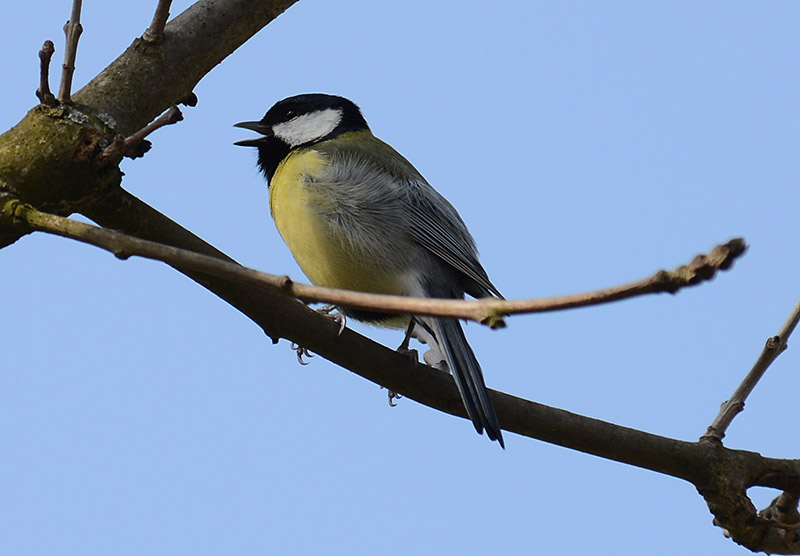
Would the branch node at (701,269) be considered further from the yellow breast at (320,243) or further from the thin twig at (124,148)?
the yellow breast at (320,243)

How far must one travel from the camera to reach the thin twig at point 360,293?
4.60 ft

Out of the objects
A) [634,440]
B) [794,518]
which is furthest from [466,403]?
[794,518]

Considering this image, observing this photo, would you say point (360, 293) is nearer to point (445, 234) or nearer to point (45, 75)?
point (45, 75)

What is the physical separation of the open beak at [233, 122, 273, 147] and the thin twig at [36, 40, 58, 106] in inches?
92.2

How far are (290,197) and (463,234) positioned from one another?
81 centimetres

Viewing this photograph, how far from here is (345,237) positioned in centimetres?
408

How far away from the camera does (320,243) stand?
4102 millimetres

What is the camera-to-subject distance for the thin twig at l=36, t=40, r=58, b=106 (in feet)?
7.37

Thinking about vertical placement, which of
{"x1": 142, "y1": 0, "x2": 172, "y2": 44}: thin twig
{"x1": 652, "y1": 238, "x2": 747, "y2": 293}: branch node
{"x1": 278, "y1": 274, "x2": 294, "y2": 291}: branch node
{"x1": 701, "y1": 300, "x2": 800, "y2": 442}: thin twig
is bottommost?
{"x1": 652, "y1": 238, "x2": 747, "y2": 293}: branch node

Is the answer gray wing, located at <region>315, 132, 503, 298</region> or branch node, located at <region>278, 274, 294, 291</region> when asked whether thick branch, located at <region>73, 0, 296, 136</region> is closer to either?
gray wing, located at <region>315, 132, 503, 298</region>

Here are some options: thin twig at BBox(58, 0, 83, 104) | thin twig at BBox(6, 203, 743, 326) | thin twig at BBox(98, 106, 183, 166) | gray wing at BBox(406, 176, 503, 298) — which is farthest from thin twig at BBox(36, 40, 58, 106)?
gray wing at BBox(406, 176, 503, 298)

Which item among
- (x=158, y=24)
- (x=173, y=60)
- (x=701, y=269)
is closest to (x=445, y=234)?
(x=173, y=60)

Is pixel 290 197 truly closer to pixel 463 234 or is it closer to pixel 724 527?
pixel 463 234

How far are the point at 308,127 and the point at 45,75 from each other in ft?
8.62
